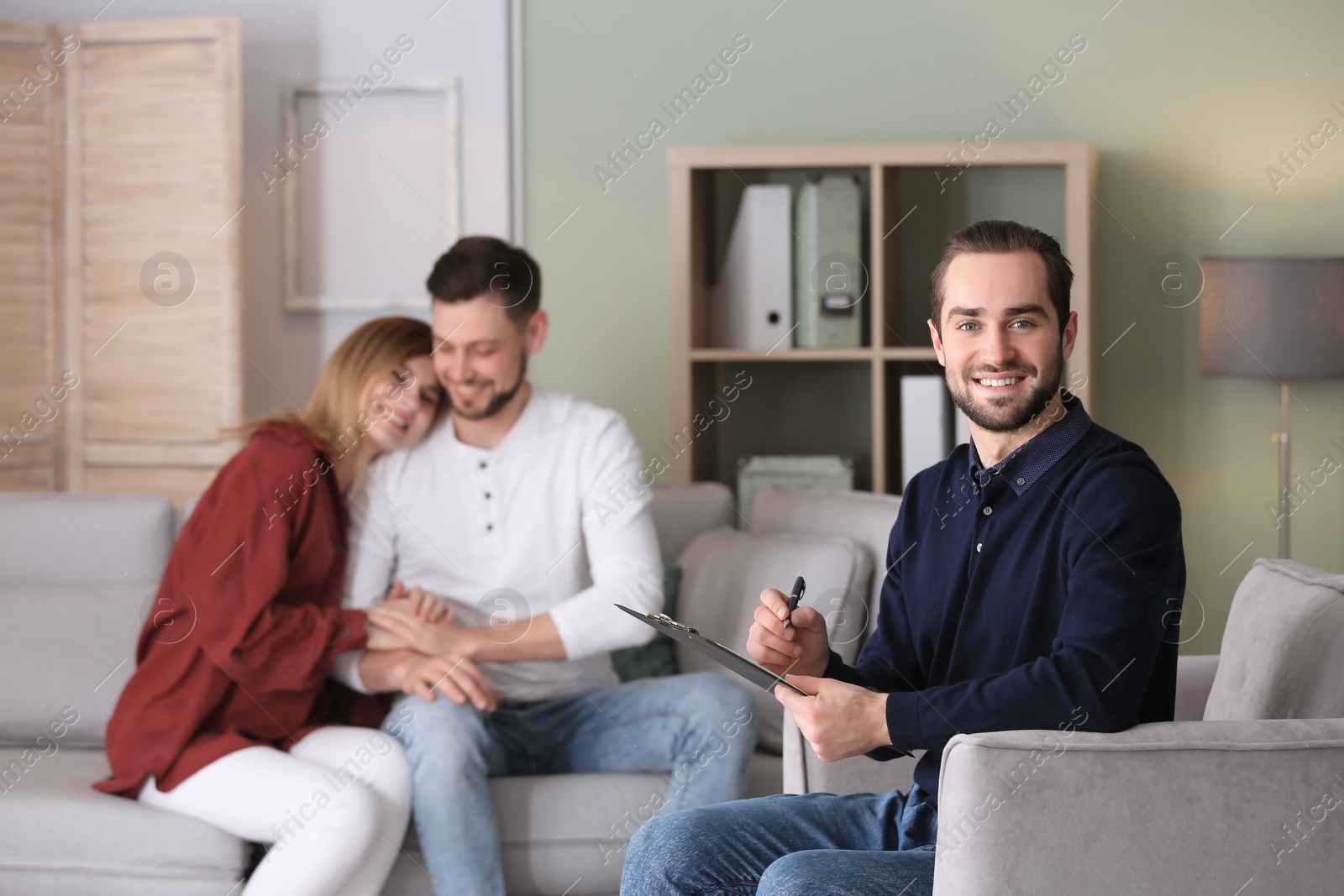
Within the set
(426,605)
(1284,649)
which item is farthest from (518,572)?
(1284,649)

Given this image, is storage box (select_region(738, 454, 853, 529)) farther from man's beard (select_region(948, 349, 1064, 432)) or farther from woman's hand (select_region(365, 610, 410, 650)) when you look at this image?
man's beard (select_region(948, 349, 1064, 432))

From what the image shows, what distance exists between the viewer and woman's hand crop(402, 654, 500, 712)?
192 cm

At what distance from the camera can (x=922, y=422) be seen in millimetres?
2943

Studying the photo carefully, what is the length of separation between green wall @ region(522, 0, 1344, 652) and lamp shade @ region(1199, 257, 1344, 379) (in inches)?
14.9

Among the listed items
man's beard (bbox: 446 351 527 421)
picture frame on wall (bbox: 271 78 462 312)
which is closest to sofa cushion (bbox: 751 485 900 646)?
man's beard (bbox: 446 351 527 421)

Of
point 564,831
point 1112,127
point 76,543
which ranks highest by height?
point 1112,127

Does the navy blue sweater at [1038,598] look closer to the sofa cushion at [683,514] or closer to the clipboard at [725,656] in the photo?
the clipboard at [725,656]

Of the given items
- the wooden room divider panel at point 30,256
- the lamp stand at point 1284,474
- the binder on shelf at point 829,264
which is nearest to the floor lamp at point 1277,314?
the lamp stand at point 1284,474

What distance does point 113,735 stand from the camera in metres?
1.89

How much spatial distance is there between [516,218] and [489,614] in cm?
156

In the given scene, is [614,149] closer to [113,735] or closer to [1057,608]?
[113,735]

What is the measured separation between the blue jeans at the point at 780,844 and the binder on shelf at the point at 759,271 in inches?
69.6

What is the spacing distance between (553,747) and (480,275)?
81cm

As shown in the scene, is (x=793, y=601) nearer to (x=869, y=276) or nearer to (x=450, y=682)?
(x=450, y=682)
